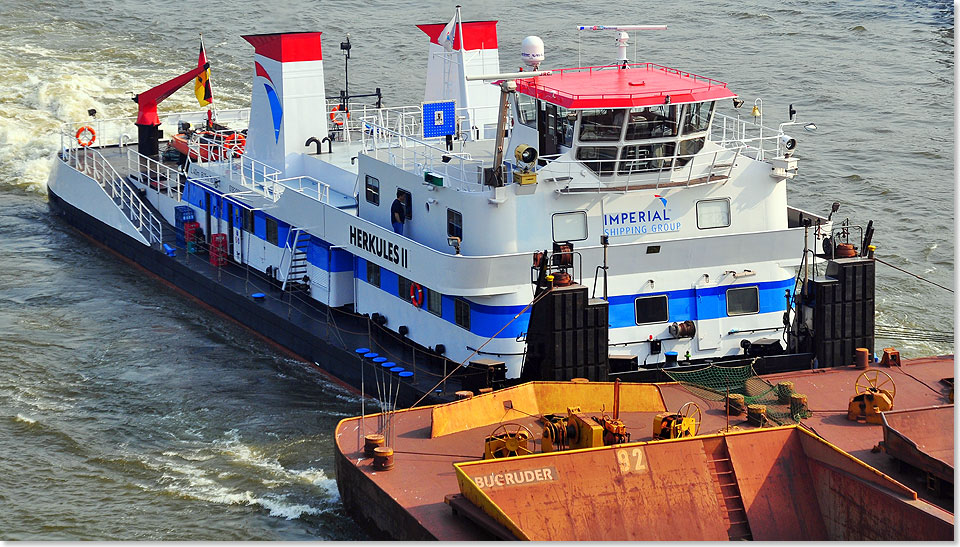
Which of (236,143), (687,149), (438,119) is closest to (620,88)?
(687,149)

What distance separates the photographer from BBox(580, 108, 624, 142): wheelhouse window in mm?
19484

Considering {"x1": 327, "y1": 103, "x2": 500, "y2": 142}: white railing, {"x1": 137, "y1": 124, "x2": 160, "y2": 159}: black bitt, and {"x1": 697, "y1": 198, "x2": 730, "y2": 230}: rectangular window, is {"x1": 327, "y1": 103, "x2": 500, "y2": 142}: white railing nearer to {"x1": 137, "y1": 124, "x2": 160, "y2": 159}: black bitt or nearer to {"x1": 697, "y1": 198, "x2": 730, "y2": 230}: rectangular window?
{"x1": 697, "y1": 198, "x2": 730, "y2": 230}: rectangular window

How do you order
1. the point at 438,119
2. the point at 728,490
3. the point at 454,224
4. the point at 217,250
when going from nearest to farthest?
the point at 728,490
the point at 454,224
the point at 438,119
the point at 217,250

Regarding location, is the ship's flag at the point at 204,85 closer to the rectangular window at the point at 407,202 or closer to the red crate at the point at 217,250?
the red crate at the point at 217,250

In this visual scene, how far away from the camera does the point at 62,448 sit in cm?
2072

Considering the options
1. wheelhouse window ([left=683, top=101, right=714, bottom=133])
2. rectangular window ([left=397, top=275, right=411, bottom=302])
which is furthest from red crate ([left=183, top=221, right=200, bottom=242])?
wheelhouse window ([left=683, top=101, right=714, bottom=133])

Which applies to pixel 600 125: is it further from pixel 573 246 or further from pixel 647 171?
pixel 573 246

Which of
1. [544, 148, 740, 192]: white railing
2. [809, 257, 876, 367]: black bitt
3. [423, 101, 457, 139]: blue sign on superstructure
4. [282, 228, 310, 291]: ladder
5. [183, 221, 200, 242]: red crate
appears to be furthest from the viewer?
[183, 221, 200, 242]: red crate

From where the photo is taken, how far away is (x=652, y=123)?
64.4 ft

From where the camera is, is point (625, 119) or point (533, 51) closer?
point (625, 119)

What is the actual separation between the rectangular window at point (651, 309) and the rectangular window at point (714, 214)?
4.34 ft

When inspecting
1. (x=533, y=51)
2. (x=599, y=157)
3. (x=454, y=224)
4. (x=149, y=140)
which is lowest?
(x=149, y=140)

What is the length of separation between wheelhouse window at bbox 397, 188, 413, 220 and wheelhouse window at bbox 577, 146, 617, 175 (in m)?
2.92

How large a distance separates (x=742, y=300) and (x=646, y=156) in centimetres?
261
